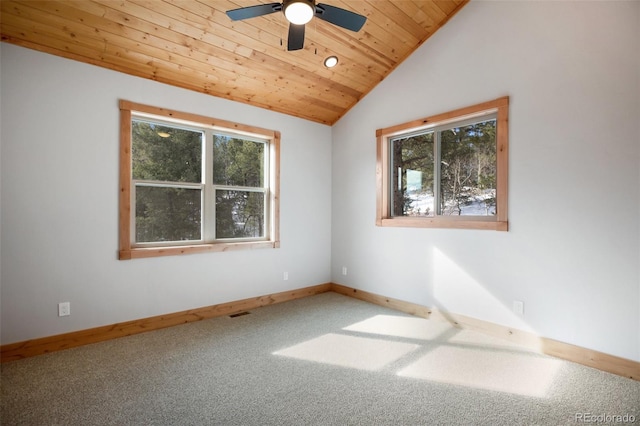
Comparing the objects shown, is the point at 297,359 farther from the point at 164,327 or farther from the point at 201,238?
the point at 201,238

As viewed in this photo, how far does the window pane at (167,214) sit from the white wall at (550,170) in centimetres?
267

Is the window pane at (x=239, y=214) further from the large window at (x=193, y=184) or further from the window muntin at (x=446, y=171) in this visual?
the window muntin at (x=446, y=171)

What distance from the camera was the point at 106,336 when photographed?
10.2ft

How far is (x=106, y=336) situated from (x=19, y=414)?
1.17 m

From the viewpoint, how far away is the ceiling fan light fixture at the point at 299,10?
6.86 feet

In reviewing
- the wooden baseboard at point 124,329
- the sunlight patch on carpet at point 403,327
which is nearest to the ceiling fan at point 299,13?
the sunlight patch on carpet at point 403,327

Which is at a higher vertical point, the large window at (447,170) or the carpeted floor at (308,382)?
the large window at (447,170)

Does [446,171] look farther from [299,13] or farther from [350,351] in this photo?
[299,13]

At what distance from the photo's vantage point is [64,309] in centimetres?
291

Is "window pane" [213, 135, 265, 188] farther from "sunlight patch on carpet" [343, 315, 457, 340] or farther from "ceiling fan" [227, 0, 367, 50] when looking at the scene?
"sunlight patch on carpet" [343, 315, 457, 340]

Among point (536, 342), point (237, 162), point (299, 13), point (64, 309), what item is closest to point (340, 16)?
point (299, 13)

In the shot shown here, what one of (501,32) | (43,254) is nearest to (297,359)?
(43,254)

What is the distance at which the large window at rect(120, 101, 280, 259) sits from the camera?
3.38m

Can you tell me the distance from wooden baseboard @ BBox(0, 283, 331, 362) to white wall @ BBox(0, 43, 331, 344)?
0.21ft
